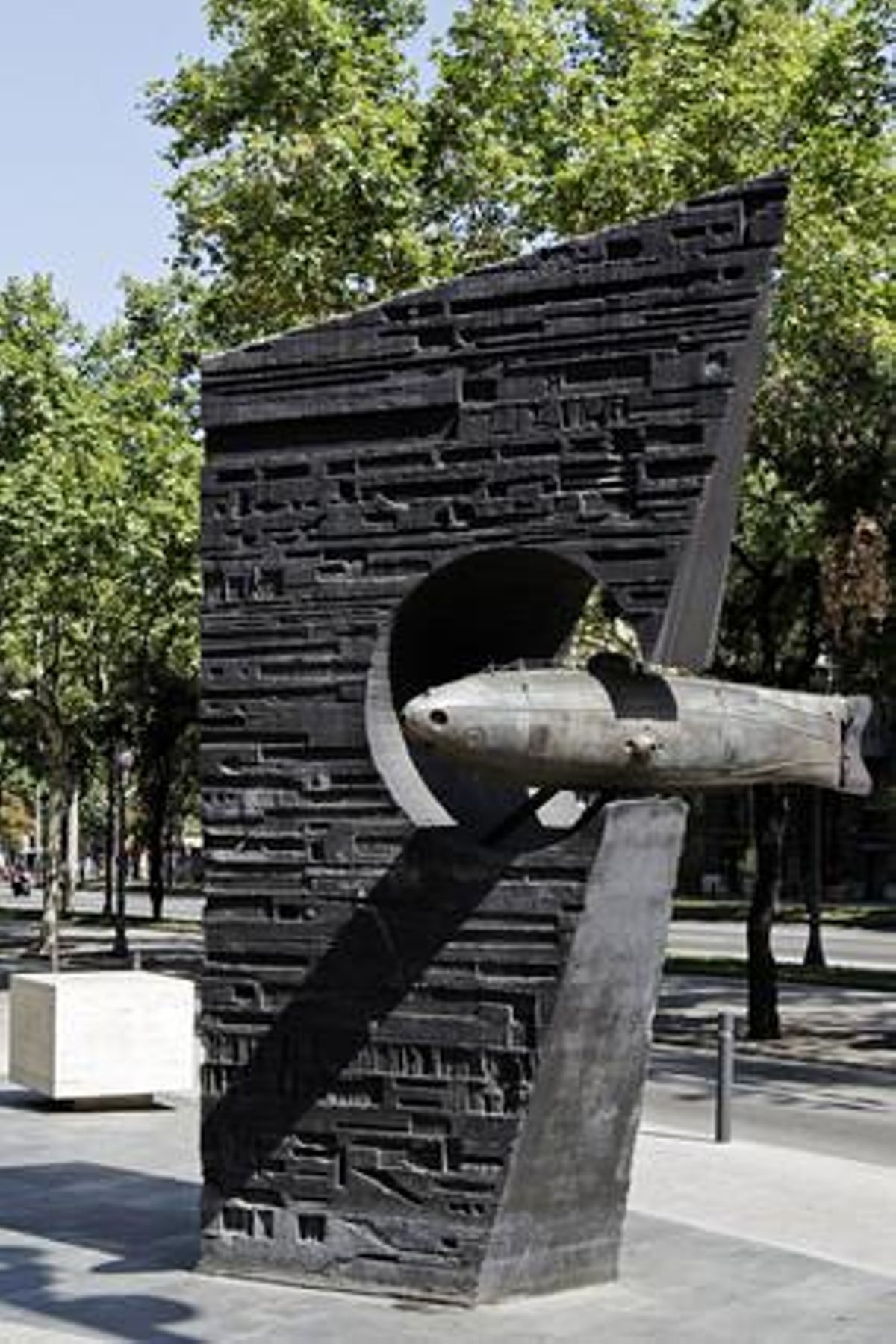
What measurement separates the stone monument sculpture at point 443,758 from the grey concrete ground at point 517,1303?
395 mm

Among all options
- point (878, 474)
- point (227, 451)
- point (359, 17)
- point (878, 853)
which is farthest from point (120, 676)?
point (878, 853)

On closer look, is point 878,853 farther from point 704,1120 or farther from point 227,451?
point 227,451

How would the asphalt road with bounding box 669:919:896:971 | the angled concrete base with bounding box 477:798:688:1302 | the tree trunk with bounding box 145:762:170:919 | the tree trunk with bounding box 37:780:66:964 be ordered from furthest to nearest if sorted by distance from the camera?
the tree trunk with bounding box 145:762:170:919, the asphalt road with bounding box 669:919:896:971, the tree trunk with bounding box 37:780:66:964, the angled concrete base with bounding box 477:798:688:1302

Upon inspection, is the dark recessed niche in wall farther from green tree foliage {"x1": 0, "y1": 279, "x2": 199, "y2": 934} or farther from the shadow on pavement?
green tree foliage {"x1": 0, "y1": 279, "x2": 199, "y2": 934}

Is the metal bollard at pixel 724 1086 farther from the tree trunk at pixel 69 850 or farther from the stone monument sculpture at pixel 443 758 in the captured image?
the tree trunk at pixel 69 850

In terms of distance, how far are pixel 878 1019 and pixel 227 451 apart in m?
18.2

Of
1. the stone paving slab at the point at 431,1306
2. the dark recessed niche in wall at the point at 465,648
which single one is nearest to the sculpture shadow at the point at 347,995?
the dark recessed niche in wall at the point at 465,648

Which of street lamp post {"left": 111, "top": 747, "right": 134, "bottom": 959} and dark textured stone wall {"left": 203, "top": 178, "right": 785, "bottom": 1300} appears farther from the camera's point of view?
street lamp post {"left": 111, "top": 747, "right": 134, "bottom": 959}

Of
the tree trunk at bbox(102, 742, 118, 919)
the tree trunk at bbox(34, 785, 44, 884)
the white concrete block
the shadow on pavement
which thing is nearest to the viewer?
the shadow on pavement


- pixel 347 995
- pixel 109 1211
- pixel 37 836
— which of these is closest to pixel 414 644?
pixel 347 995

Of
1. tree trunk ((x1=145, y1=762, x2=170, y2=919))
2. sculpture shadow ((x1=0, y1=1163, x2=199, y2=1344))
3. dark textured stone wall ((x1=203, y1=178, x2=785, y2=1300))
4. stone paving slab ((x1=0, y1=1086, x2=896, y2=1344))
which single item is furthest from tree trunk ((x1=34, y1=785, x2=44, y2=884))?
dark textured stone wall ((x1=203, y1=178, x2=785, y2=1300))

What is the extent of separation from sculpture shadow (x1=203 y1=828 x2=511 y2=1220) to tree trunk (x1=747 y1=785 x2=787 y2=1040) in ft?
45.1

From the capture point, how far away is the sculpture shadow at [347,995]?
1070 centimetres

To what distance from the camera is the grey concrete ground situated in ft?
32.6
